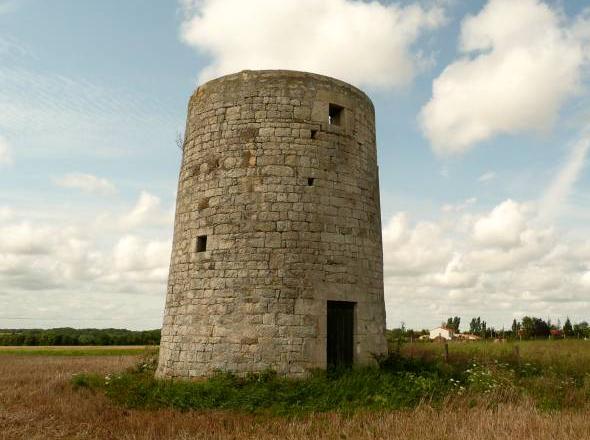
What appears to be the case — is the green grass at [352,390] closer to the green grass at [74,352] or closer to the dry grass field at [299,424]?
the dry grass field at [299,424]

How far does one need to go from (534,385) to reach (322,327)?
431 cm

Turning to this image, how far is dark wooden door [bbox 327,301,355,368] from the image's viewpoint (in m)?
9.40

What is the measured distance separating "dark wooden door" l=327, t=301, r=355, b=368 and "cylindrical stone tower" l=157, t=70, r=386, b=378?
0.06 feet

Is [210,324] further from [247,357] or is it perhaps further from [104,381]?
[104,381]

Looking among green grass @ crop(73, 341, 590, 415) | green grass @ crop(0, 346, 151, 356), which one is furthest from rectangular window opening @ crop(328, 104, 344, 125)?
green grass @ crop(0, 346, 151, 356)

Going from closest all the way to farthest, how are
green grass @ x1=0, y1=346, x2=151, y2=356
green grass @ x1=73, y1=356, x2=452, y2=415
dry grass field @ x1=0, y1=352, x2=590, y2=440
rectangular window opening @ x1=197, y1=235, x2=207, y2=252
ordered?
dry grass field @ x1=0, y1=352, x2=590, y2=440, green grass @ x1=73, y1=356, x2=452, y2=415, rectangular window opening @ x1=197, y1=235, x2=207, y2=252, green grass @ x1=0, y1=346, x2=151, y2=356

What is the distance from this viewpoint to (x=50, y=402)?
338 inches


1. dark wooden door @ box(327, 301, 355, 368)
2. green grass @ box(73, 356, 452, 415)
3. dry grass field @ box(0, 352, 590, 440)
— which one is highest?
dark wooden door @ box(327, 301, 355, 368)

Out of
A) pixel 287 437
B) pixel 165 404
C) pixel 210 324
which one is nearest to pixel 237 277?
pixel 210 324

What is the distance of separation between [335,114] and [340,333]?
4565 millimetres

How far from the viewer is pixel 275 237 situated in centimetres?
936

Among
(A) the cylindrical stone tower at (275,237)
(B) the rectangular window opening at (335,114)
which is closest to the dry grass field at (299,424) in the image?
(A) the cylindrical stone tower at (275,237)

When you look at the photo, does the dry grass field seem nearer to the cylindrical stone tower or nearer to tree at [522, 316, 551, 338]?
the cylindrical stone tower

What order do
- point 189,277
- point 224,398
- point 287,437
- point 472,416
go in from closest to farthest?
point 287,437, point 472,416, point 224,398, point 189,277
